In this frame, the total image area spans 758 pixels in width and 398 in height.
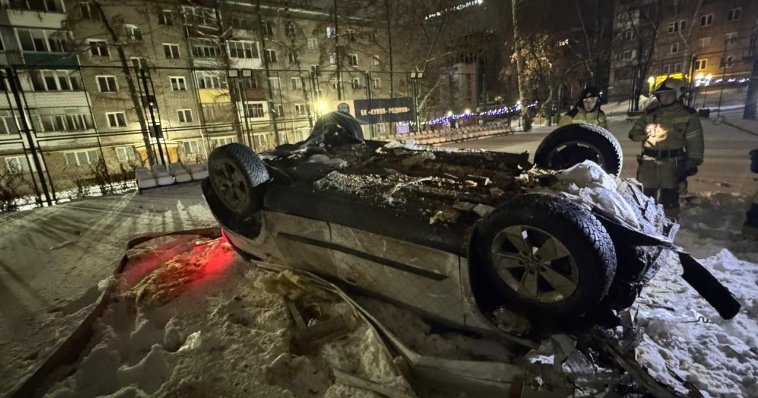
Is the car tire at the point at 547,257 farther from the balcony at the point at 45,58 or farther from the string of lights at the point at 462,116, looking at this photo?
the balcony at the point at 45,58

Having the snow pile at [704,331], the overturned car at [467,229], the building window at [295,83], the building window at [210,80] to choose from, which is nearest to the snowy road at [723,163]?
the snow pile at [704,331]

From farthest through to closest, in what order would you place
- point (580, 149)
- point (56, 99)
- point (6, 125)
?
point (56, 99) < point (6, 125) < point (580, 149)

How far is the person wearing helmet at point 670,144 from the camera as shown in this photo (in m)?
4.36

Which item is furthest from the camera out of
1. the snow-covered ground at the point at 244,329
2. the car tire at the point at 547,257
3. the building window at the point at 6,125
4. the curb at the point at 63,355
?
the building window at the point at 6,125

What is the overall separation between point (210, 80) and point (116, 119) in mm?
6017

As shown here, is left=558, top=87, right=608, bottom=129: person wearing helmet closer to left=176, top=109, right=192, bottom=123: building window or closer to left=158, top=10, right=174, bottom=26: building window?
left=158, top=10, right=174, bottom=26: building window

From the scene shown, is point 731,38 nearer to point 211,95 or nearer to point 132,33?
point 211,95

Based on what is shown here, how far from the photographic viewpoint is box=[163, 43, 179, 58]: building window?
2116cm

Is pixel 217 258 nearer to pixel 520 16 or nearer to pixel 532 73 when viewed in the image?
pixel 532 73

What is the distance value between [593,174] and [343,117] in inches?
147

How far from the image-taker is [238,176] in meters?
3.39

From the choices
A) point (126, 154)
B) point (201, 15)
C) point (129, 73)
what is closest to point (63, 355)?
point (129, 73)

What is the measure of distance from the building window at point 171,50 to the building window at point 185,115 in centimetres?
332

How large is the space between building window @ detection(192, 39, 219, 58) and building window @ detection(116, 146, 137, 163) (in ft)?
23.7
